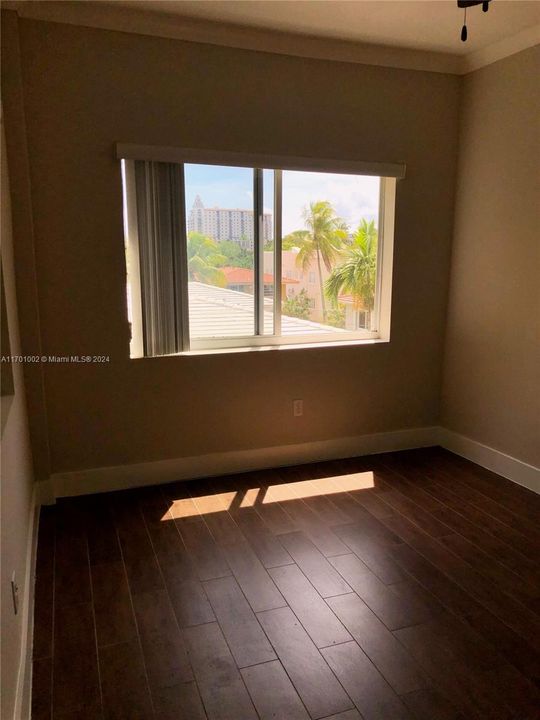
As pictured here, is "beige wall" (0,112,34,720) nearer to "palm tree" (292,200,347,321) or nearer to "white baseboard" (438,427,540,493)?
"palm tree" (292,200,347,321)

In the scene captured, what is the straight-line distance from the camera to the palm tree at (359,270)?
12.8 feet

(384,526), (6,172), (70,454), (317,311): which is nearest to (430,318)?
(317,311)

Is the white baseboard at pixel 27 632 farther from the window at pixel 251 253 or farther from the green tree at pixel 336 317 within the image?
the green tree at pixel 336 317

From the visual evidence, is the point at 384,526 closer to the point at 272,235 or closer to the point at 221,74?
the point at 272,235

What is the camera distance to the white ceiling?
2.89 m

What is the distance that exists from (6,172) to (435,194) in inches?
109

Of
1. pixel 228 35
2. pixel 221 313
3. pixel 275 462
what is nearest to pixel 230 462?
pixel 275 462

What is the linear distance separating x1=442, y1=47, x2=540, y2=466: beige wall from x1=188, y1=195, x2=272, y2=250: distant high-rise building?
1442 millimetres

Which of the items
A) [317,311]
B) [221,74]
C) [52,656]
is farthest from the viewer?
[317,311]

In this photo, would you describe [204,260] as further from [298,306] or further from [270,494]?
[270,494]

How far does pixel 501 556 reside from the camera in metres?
2.66

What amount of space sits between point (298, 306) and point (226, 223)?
2.49ft

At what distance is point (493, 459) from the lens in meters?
3.71

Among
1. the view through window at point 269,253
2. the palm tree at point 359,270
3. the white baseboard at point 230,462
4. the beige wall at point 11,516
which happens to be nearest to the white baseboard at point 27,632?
the beige wall at point 11,516
